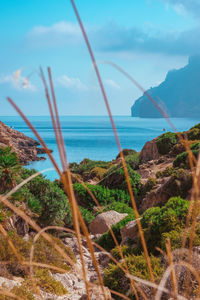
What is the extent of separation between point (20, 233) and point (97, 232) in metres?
3.96

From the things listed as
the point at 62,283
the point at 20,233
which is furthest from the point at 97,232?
the point at 62,283

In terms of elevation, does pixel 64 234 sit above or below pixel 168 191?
below

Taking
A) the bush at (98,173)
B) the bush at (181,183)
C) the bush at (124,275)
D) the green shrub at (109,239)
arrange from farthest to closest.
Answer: the bush at (98,173)
the bush at (181,183)
the green shrub at (109,239)
the bush at (124,275)

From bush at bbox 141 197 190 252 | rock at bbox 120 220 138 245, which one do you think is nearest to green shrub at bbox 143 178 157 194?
rock at bbox 120 220 138 245

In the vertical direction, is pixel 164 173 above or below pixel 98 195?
above

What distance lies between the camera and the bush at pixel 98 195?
15469 mm

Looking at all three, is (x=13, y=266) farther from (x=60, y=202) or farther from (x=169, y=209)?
(x=60, y=202)

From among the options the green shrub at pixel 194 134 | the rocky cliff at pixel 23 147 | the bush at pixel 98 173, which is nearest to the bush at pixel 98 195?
the bush at pixel 98 173

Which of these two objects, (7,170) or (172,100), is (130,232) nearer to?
(7,170)

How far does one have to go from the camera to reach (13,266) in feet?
20.1

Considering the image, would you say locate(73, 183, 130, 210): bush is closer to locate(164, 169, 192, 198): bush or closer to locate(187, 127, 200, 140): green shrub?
locate(164, 169, 192, 198): bush

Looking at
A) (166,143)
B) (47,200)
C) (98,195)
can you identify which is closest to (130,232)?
(47,200)

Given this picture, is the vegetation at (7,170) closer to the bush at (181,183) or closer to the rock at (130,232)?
the rock at (130,232)

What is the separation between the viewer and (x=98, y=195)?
15906mm
